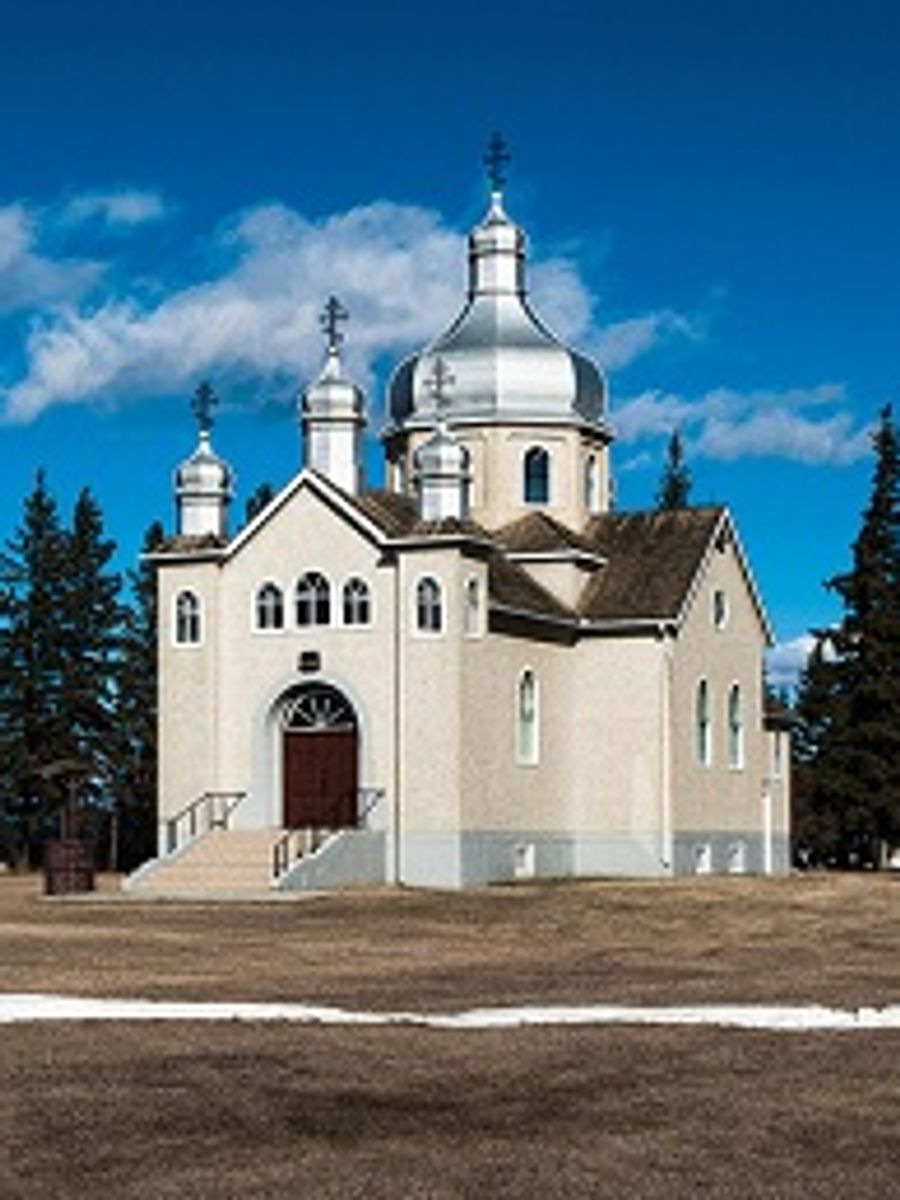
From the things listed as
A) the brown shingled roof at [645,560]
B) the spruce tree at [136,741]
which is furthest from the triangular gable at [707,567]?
the spruce tree at [136,741]

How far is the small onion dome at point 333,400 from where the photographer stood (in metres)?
47.3

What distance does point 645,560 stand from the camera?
162 feet

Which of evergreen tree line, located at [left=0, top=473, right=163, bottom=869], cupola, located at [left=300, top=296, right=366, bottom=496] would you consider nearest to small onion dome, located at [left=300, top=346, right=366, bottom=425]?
cupola, located at [left=300, top=296, right=366, bottom=496]

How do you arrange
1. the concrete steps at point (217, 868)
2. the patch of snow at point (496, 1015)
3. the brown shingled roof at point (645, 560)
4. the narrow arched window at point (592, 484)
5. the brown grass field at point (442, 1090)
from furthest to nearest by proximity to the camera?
the narrow arched window at point (592, 484) → the brown shingled roof at point (645, 560) → the concrete steps at point (217, 868) → the patch of snow at point (496, 1015) → the brown grass field at point (442, 1090)

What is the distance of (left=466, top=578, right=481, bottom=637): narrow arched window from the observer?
43.2 meters

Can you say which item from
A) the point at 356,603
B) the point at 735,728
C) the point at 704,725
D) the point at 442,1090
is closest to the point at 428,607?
the point at 356,603

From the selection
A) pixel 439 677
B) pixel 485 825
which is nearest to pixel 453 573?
pixel 439 677

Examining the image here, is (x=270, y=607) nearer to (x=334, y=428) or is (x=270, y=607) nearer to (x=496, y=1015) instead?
(x=334, y=428)

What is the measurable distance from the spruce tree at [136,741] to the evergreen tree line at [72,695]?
0.10ft

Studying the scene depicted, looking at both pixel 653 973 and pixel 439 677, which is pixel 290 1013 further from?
pixel 439 677

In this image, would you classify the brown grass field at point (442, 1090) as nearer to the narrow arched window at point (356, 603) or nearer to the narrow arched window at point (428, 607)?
the narrow arched window at point (428, 607)

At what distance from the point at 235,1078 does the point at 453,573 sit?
95.0 ft

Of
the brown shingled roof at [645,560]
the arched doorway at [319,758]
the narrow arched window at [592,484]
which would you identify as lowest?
the arched doorway at [319,758]

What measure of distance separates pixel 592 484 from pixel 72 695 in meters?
19.6
